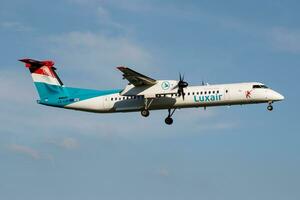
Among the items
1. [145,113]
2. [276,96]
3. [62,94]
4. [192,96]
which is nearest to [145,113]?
[145,113]

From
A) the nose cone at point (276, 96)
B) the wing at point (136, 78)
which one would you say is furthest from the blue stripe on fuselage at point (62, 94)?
the nose cone at point (276, 96)

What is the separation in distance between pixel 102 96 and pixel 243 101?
38.0 ft

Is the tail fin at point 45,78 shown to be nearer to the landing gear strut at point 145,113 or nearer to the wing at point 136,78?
the wing at point 136,78

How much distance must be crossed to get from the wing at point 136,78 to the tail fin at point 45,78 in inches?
280

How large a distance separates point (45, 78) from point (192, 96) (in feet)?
45.2

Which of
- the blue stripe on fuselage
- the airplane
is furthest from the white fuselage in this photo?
the blue stripe on fuselage

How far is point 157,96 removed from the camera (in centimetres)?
4138

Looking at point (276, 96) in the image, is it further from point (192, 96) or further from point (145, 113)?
point (145, 113)

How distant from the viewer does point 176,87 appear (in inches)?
1606

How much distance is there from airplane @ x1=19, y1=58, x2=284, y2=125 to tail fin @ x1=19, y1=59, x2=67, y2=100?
0.60 m

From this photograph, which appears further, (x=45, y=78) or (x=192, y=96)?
(x=45, y=78)

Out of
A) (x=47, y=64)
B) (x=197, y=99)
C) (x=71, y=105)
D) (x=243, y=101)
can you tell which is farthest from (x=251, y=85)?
(x=47, y=64)

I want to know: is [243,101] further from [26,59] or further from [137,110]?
[26,59]

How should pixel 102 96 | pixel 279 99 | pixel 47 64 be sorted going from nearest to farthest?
pixel 279 99, pixel 102 96, pixel 47 64
